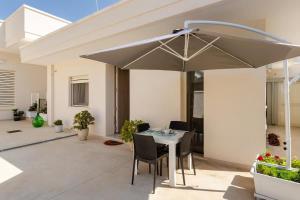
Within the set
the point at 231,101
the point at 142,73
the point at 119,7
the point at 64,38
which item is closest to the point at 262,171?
the point at 231,101

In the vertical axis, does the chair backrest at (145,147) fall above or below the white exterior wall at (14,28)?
below

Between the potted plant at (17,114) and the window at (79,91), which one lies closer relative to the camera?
the window at (79,91)

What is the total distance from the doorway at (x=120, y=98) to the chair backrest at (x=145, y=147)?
395 cm

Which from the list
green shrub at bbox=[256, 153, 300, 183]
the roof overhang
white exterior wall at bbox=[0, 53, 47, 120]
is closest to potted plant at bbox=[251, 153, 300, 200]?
green shrub at bbox=[256, 153, 300, 183]

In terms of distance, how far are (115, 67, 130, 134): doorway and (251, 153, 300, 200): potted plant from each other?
5.07 m

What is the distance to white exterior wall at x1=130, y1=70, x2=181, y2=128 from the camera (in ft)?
16.0

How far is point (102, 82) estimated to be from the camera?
6703 mm

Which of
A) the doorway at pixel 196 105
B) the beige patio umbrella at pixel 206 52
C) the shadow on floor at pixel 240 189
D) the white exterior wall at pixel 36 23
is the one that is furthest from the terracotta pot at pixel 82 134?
the white exterior wall at pixel 36 23

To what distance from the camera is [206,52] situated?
289cm

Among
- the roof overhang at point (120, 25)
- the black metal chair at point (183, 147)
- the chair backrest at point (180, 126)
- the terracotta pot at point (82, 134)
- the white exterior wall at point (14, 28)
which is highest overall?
the white exterior wall at point (14, 28)

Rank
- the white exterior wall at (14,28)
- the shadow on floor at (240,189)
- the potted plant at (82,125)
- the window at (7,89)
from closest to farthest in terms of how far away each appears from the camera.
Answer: the shadow on floor at (240,189) < the potted plant at (82,125) < the white exterior wall at (14,28) < the window at (7,89)

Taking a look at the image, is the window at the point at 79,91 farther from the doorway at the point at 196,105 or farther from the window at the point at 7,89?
the window at the point at 7,89

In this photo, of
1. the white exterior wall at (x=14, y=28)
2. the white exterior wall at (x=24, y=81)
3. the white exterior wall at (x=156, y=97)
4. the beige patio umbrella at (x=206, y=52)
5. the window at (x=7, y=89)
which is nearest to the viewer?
the beige patio umbrella at (x=206, y=52)

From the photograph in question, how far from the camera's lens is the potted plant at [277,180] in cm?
240
